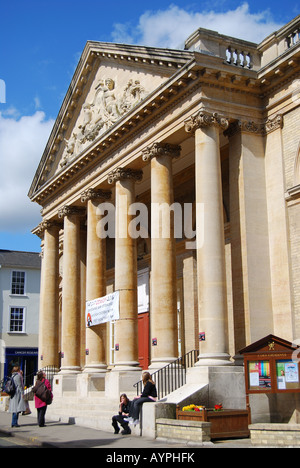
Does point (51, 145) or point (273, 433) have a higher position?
point (51, 145)

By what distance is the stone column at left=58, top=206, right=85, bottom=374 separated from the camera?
25.1 metres

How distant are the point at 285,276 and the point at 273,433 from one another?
6490 millimetres

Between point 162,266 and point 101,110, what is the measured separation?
8.61 m

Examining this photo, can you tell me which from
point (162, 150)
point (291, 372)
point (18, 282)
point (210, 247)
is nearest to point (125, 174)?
point (162, 150)

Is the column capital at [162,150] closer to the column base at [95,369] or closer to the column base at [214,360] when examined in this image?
the column base at [214,360]

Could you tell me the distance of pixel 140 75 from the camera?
69.9 ft

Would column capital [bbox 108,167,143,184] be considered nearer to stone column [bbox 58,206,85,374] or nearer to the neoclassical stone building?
the neoclassical stone building

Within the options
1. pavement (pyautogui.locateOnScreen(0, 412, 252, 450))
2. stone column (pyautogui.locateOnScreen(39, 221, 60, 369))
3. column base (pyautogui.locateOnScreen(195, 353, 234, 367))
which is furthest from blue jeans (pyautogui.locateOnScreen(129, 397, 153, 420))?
stone column (pyautogui.locateOnScreen(39, 221, 60, 369))

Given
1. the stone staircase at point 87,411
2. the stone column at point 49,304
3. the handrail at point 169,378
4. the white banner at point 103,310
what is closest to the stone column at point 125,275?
the white banner at point 103,310

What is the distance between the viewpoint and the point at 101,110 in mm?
24203

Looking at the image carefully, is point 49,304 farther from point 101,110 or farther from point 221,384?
point 221,384

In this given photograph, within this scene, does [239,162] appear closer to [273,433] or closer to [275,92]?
[275,92]

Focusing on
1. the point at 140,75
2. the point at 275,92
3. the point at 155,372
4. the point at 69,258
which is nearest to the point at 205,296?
the point at 155,372

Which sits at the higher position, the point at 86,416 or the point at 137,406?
the point at 137,406
